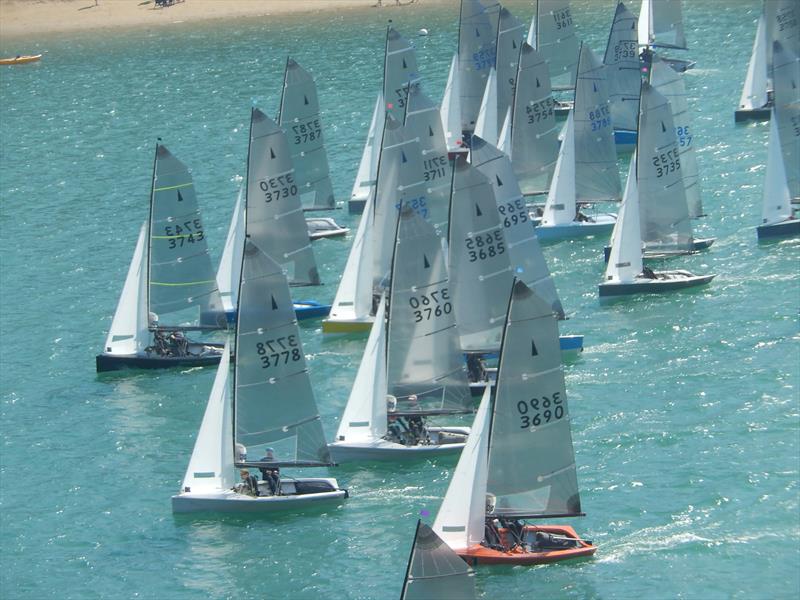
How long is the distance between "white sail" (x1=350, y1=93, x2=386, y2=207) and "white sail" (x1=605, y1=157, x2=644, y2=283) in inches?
576

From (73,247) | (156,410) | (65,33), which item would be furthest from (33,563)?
(65,33)

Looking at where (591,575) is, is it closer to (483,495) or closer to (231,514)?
(483,495)

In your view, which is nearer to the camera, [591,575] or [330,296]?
[591,575]

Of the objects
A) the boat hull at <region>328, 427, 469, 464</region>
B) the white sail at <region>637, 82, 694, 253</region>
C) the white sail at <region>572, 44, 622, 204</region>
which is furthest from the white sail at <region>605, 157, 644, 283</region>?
the boat hull at <region>328, 427, 469, 464</region>

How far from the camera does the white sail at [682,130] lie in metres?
69.8

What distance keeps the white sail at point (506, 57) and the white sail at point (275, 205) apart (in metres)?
21.2

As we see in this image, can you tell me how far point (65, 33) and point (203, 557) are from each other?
101208 mm

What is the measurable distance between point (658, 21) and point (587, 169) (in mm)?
29108

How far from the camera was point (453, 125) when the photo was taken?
84.1 metres

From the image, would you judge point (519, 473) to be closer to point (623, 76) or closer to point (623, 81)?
point (623, 76)

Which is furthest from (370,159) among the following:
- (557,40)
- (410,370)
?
(410,370)

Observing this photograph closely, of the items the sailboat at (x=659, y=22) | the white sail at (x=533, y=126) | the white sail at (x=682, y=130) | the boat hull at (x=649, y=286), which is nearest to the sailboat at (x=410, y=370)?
the boat hull at (x=649, y=286)

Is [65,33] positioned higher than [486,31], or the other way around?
[65,33]

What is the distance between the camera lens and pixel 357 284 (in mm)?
63750
